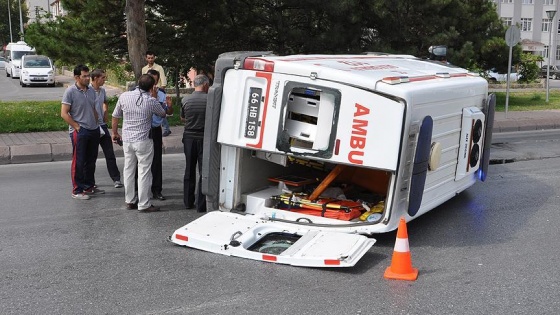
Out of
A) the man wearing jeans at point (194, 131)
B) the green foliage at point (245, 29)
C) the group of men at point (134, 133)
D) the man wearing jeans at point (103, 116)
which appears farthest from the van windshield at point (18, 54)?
the man wearing jeans at point (194, 131)

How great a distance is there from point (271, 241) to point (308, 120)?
126 centimetres

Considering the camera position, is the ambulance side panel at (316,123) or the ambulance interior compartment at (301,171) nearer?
the ambulance side panel at (316,123)

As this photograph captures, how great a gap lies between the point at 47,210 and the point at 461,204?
16.8 ft

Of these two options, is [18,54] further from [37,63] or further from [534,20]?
[534,20]

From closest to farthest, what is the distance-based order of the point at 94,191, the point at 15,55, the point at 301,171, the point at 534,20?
the point at 301,171 → the point at 94,191 → the point at 15,55 → the point at 534,20

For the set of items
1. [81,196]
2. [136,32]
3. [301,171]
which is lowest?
[81,196]

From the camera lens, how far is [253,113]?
6.63 m

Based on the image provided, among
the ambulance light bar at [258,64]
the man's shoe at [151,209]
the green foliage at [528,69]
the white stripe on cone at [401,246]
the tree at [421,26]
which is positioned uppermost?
the tree at [421,26]

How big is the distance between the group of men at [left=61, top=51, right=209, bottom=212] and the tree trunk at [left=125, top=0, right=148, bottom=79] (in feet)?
18.7

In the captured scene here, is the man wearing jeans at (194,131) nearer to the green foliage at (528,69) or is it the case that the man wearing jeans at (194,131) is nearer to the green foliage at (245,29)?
the green foliage at (245,29)

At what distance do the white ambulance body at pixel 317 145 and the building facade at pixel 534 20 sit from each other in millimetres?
66010

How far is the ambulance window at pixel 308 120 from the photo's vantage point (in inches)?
248

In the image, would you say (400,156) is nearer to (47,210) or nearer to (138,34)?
(47,210)

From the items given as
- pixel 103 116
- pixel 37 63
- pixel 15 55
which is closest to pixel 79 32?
pixel 103 116
